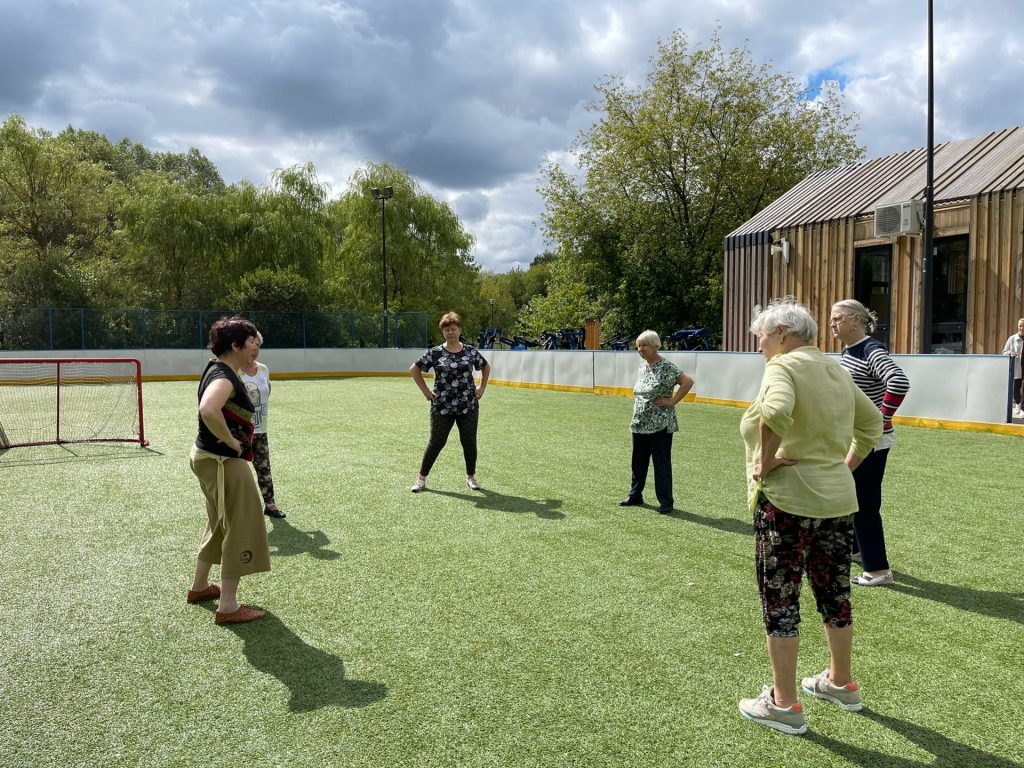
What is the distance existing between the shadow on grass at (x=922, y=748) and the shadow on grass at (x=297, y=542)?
11.5ft

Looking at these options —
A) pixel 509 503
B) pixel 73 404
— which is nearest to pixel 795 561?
pixel 509 503

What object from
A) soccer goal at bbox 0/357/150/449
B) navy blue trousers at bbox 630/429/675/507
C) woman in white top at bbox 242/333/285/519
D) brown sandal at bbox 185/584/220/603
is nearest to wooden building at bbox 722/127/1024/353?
navy blue trousers at bbox 630/429/675/507

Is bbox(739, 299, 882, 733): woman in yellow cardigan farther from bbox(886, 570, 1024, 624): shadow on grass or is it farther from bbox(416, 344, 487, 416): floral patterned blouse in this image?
bbox(416, 344, 487, 416): floral patterned blouse

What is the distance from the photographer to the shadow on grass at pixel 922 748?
8.46 ft

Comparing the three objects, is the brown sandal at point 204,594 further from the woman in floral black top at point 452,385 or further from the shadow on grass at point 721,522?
the shadow on grass at point 721,522

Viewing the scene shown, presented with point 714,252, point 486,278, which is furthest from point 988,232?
point 486,278

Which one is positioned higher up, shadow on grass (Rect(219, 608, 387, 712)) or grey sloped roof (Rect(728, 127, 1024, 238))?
grey sloped roof (Rect(728, 127, 1024, 238))

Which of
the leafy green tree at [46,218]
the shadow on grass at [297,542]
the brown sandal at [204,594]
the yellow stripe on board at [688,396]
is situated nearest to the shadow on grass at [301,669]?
the brown sandal at [204,594]

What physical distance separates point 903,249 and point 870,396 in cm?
1481

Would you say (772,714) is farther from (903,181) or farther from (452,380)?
(903,181)

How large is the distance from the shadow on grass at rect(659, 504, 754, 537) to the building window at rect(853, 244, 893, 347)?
43.8 ft

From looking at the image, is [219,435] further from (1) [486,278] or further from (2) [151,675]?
(1) [486,278]

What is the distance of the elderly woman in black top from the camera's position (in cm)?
371

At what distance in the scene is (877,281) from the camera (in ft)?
57.5
